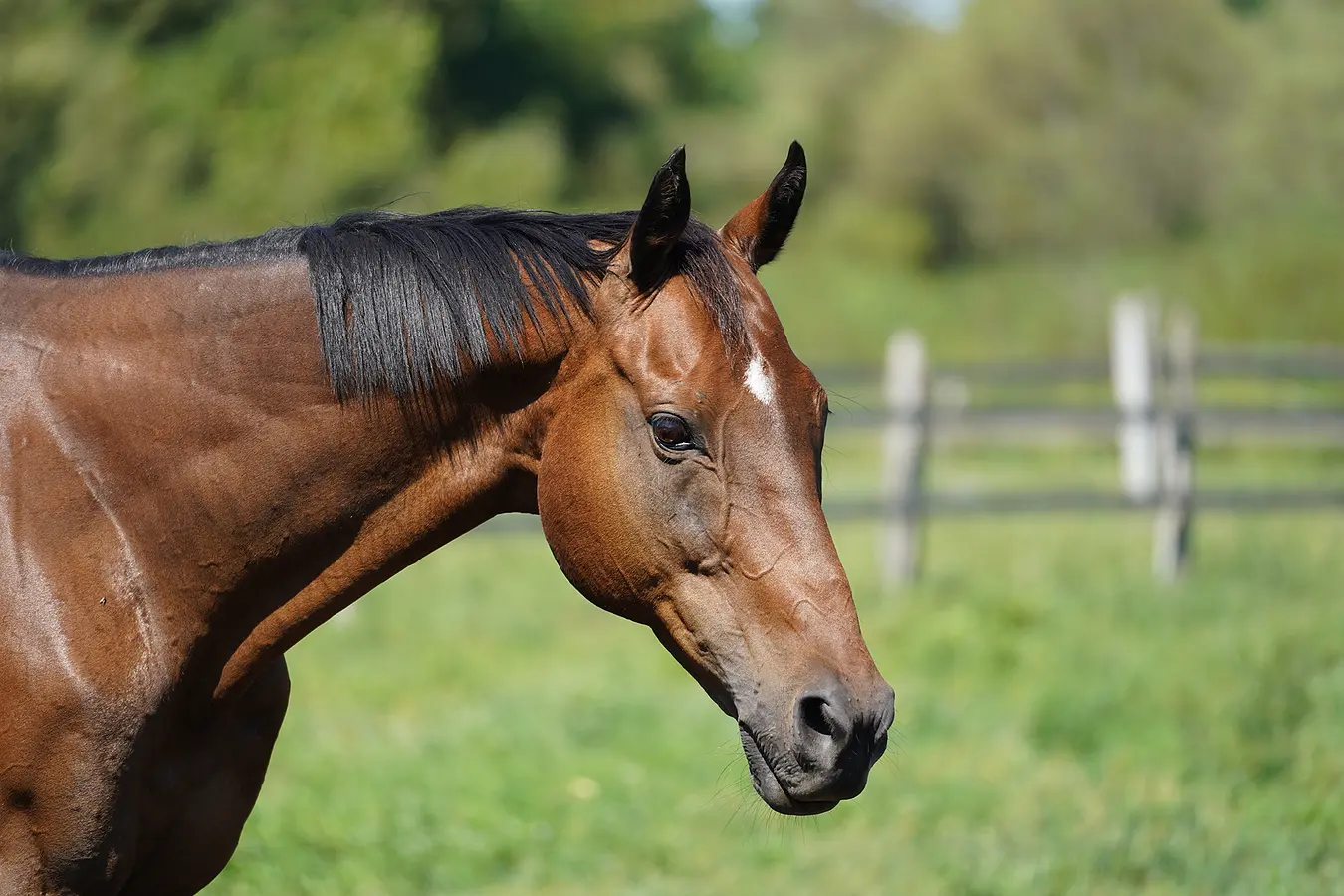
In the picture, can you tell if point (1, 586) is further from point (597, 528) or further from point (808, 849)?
point (808, 849)

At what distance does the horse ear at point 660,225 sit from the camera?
7.04ft

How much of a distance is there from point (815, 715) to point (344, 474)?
94 cm

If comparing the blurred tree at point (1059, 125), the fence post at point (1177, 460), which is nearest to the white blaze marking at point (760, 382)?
the fence post at point (1177, 460)

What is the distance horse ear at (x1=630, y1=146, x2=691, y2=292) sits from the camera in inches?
84.5

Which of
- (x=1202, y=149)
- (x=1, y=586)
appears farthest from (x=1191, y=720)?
(x=1202, y=149)

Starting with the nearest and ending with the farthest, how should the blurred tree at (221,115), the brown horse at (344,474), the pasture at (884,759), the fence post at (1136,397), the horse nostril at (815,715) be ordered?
the horse nostril at (815,715) → the brown horse at (344,474) → the pasture at (884,759) → the fence post at (1136,397) → the blurred tree at (221,115)

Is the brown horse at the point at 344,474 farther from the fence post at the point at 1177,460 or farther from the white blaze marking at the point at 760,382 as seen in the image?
the fence post at the point at 1177,460

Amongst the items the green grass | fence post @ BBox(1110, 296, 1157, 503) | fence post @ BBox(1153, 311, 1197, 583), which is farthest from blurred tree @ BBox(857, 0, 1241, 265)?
the green grass

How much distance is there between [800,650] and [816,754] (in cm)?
16

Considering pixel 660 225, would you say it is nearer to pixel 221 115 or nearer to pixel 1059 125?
pixel 221 115

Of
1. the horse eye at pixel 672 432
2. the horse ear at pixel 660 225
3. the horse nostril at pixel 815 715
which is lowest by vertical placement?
the horse nostril at pixel 815 715

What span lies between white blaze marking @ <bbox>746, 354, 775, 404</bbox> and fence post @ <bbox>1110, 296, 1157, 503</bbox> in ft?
25.7

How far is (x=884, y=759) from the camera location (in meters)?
5.16

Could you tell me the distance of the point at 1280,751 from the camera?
5.03 meters
